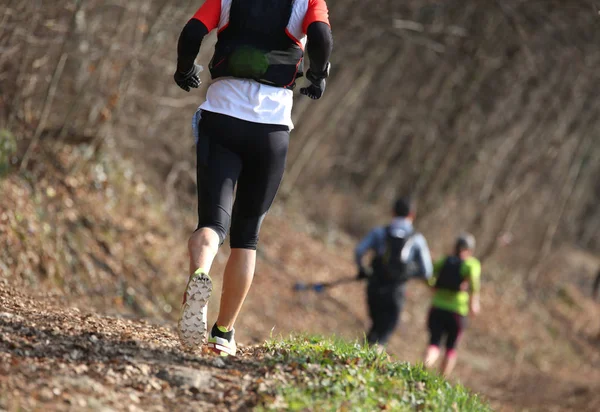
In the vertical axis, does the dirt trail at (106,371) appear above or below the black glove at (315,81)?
below

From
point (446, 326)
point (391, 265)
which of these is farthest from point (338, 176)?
point (391, 265)

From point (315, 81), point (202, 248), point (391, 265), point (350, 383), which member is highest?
point (315, 81)

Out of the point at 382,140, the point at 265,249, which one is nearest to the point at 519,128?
the point at 382,140

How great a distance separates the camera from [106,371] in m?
4.16

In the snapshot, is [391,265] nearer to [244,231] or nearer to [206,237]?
[244,231]

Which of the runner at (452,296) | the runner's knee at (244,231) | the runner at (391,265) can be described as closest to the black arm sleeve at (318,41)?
the runner's knee at (244,231)

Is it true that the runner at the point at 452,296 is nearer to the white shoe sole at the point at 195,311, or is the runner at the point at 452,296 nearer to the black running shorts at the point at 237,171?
the black running shorts at the point at 237,171

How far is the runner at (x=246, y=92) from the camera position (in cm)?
455

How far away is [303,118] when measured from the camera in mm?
16828

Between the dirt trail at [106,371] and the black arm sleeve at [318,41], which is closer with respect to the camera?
the dirt trail at [106,371]

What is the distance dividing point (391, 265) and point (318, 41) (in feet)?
16.2

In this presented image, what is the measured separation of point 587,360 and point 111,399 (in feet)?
54.1

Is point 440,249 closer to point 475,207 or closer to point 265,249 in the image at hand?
point 475,207

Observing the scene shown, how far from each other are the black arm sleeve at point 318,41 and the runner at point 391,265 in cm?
474
